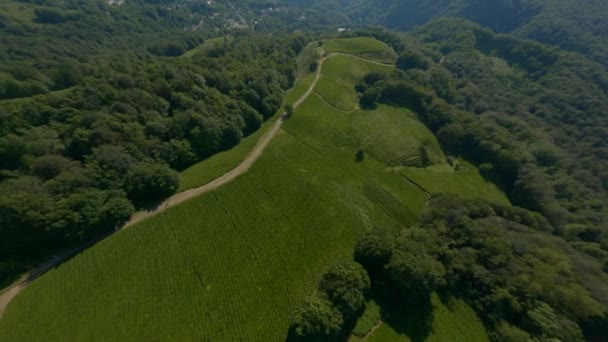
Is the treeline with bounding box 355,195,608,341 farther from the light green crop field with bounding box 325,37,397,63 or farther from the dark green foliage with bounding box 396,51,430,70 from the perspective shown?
the light green crop field with bounding box 325,37,397,63

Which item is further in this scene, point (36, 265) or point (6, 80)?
point (6, 80)

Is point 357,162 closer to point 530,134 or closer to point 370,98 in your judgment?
point 370,98

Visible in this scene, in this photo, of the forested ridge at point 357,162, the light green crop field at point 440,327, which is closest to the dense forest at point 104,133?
the forested ridge at point 357,162

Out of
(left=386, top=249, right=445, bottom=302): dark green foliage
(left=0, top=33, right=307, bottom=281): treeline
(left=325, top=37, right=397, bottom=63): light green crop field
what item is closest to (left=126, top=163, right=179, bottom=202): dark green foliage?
(left=0, top=33, right=307, bottom=281): treeline

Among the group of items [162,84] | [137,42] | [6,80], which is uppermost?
[162,84]

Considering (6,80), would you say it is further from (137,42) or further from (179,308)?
(137,42)

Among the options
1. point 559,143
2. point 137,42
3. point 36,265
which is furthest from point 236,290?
point 137,42
